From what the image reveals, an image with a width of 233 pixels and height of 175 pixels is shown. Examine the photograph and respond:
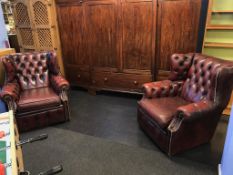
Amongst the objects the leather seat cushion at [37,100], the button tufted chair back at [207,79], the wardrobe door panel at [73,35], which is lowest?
the leather seat cushion at [37,100]

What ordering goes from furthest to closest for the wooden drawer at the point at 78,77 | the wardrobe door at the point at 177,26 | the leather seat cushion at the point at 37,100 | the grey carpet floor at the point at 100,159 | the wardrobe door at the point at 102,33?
the wooden drawer at the point at 78,77
the wardrobe door at the point at 102,33
the wardrobe door at the point at 177,26
the leather seat cushion at the point at 37,100
the grey carpet floor at the point at 100,159

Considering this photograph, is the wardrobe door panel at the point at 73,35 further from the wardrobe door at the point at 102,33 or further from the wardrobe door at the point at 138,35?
the wardrobe door at the point at 138,35

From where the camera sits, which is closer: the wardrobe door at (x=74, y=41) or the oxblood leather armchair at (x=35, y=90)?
the oxblood leather armchair at (x=35, y=90)

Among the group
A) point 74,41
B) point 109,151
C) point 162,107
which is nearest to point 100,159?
point 109,151

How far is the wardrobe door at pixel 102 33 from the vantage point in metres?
3.04

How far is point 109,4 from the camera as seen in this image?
2982mm

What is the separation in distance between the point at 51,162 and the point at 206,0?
9.11ft

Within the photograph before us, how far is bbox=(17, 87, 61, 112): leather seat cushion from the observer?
244 centimetres

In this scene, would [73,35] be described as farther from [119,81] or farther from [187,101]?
[187,101]

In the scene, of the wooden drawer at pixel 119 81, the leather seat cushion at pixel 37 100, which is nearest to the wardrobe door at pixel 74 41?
the wooden drawer at pixel 119 81

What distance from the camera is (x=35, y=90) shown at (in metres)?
2.82

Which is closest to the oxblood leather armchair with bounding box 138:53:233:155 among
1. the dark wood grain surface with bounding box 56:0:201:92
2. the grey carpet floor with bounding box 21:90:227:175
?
the grey carpet floor with bounding box 21:90:227:175

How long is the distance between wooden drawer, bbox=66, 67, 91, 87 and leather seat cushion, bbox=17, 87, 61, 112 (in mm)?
992

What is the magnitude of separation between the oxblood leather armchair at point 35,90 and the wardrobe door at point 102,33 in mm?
760
